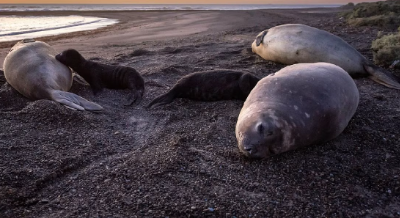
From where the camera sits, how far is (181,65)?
21.8 ft

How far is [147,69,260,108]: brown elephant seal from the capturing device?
4.76 metres

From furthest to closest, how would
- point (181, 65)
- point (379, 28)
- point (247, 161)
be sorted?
point (379, 28) → point (181, 65) → point (247, 161)

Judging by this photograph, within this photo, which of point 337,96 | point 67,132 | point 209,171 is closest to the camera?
point 209,171

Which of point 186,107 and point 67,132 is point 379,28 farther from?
point 67,132

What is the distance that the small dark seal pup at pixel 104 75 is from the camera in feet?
17.8


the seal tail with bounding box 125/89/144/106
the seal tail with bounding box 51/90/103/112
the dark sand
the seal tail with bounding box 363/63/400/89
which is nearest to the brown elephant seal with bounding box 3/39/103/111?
the seal tail with bounding box 51/90/103/112

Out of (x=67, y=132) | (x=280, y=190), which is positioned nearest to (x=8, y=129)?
(x=67, y=132)

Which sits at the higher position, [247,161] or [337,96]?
[337,96]

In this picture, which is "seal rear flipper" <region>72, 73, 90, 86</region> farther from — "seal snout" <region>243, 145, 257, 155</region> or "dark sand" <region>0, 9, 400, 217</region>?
"seal snout" <region>243, 145, 257, 155</region>

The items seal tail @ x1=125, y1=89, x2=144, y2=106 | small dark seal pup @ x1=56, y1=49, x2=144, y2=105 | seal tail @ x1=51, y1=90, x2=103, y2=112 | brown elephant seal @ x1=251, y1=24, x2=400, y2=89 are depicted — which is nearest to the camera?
seal tail @ x1=51, y1=90, x2=103, y2=112

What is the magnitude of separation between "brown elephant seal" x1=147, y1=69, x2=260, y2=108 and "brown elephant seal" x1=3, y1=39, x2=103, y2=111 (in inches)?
38.3

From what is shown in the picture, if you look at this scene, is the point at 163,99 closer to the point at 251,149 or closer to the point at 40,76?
the point at 40,76

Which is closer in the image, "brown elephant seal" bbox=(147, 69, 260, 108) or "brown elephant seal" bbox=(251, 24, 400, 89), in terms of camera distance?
"brown elephant seal" bbox=(147, 69, 260, 108)

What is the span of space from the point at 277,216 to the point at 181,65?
4535mm
